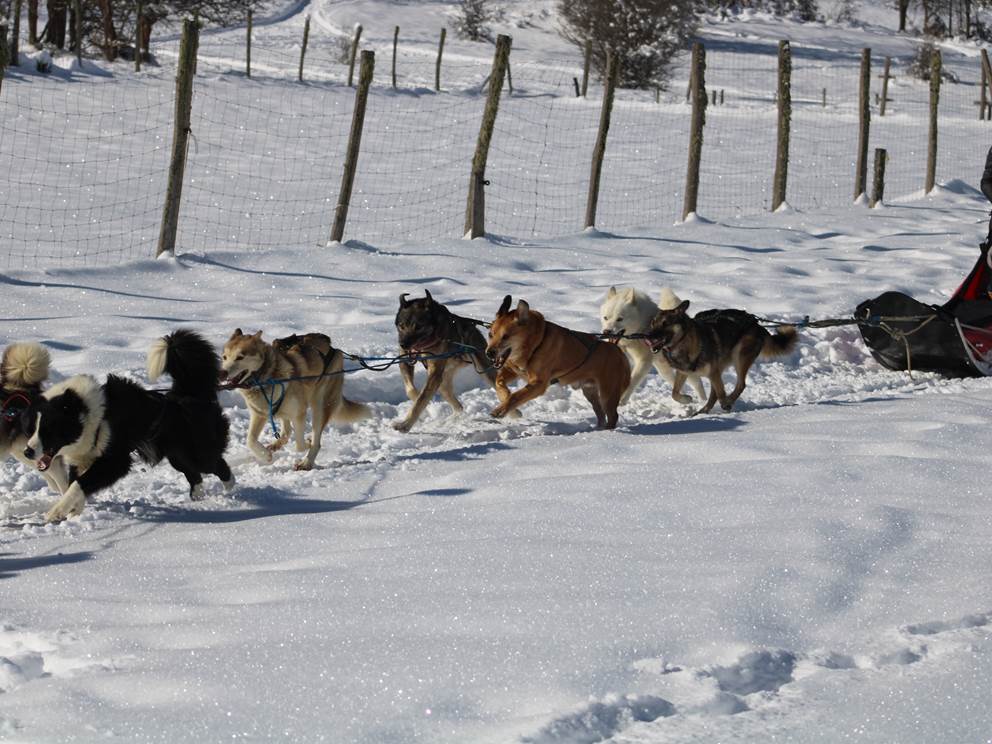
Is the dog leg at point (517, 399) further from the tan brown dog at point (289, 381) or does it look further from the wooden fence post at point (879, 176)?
the wooden fence post at point (879, 176)

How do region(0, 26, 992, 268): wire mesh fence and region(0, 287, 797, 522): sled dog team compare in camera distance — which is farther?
region(0, 26, 992, 268): wire mesh fence

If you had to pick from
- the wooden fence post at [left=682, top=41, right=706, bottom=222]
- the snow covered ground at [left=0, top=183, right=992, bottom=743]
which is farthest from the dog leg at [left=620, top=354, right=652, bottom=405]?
the wooden fence post at [left=682, top=41, right=706, bottom=222]

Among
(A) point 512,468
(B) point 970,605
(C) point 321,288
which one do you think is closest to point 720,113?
(C) point 321,288

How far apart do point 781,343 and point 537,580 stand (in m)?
4.84

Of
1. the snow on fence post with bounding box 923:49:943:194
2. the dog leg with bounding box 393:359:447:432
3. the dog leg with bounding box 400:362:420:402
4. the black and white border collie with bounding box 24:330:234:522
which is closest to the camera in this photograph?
the black and white border collie with bounding box 24:330:234:522

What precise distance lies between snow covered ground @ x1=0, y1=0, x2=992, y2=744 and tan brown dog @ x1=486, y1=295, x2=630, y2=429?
0.24 m

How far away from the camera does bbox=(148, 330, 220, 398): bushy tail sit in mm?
5906

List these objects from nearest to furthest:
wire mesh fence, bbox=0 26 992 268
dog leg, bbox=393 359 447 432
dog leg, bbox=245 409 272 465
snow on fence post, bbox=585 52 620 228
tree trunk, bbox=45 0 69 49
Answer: dog leg, bbox=245 409 272 465
dog leg, bbox=393 359 447 432
snow on fence post, bbox=585 52 620 228
wire mesh fence, bbox=0 26 992 268
tree trunk, bbox=45 0 69 49

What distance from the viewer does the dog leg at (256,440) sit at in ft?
22.0

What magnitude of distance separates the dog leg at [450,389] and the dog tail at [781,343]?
6.92 feet

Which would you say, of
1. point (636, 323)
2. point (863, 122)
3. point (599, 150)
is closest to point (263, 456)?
point (636, 323)

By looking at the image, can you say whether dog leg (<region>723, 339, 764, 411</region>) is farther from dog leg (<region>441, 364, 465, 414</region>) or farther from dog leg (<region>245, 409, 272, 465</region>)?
dog leg (<region>245, 409, 272, 465</region>)

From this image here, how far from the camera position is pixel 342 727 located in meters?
3.01

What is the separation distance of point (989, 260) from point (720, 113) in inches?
919
